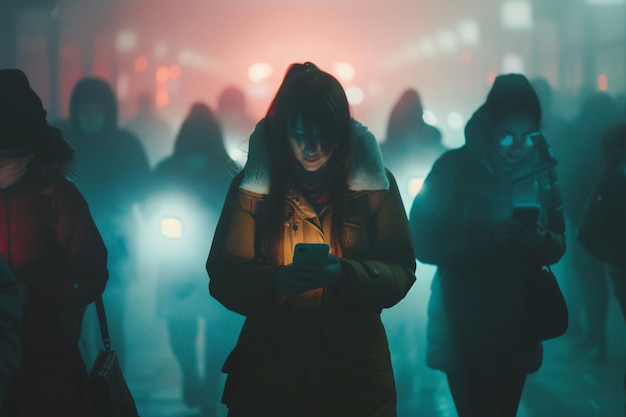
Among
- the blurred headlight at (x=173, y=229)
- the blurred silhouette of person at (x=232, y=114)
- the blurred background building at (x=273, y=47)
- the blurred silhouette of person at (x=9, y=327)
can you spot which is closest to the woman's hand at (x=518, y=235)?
the blurred background building at (x=273, y=47)

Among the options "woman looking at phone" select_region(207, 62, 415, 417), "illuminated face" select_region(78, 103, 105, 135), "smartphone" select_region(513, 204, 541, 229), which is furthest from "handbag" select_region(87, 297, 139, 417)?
"smartphone" select_region(513, 204, 541, 229)

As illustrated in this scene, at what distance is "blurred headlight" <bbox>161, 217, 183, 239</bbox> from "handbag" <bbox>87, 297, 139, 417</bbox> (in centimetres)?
91

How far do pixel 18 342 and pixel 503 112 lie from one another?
7.80 ft

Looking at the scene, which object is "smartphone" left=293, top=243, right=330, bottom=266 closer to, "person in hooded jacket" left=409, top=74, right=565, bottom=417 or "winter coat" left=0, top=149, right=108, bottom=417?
"person in hooded jacket" left=409, top=74, right=565, bottom=417

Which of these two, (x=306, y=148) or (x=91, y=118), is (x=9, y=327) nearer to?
(x=306, y=148)

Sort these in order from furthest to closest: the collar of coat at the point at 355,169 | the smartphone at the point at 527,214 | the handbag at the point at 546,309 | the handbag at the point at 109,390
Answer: the handbag at the point at 546,309
the smartphone at the point at 527,214
the handbag at the point at 109,390
the collar of coat at the point at 355,169

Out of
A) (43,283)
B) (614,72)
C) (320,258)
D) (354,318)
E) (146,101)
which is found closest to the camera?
(320,258)

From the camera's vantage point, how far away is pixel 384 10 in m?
3.56

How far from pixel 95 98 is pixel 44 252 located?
1101 mm

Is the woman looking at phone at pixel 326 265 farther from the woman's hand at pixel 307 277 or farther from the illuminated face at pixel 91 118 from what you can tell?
the illuminated face at pixel 91 118

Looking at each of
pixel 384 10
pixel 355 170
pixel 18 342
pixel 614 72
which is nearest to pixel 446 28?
pixel 384 10

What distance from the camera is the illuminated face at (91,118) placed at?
11.1 ft

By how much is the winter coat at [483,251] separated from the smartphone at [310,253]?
103cm

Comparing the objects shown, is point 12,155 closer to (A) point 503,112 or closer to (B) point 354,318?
(B) point 354,318
